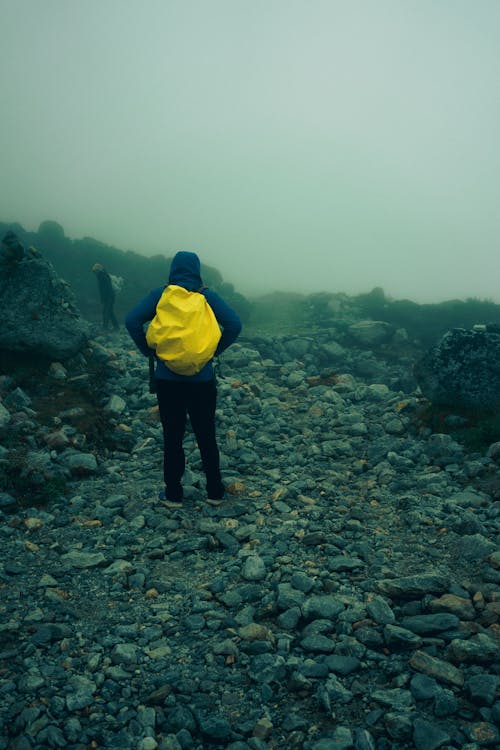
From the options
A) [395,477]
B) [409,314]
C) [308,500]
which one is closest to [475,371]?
[395,477]

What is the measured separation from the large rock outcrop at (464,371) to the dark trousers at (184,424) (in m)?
5.24

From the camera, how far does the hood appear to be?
20.0 feet

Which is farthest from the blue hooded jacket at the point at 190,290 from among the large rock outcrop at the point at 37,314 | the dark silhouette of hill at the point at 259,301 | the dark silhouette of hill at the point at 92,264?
the dark silhouette of hill at the point at 92,264

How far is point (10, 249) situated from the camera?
38.1 ft

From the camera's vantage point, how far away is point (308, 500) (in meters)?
7.04

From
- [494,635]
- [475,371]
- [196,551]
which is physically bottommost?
[196,551]

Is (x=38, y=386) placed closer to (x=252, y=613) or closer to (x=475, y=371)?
(x=252, y=613)

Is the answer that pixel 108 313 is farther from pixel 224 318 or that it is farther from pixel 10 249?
pixel 224 318

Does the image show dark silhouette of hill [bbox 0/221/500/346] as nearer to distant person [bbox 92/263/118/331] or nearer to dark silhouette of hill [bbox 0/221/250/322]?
dark silhouette of hill [bbox 0/221/250/322]

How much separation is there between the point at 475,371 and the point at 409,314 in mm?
15213

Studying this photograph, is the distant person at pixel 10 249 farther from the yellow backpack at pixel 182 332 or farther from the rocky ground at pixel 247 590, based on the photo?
the yellow backpack at pixel 182 332

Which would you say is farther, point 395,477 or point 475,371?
point 475,371

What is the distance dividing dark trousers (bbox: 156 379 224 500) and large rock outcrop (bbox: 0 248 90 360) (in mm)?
5587

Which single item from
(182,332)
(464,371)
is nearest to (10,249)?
(182,332)
